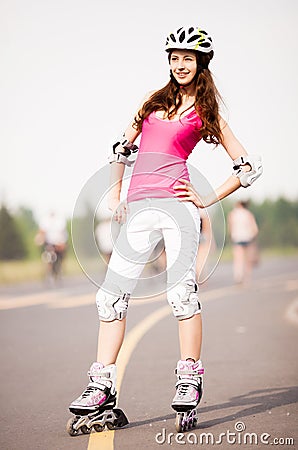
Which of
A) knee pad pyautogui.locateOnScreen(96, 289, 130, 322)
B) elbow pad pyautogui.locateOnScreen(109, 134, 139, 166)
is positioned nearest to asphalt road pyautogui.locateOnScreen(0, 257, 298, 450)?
knee pad pyautogui.locateOnScreen(96, 289, 130, 322)

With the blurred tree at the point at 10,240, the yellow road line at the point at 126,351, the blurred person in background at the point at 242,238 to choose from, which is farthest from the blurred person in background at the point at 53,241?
the blurred tree at the point at 10,240

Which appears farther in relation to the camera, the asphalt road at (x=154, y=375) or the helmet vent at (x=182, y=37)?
the helmet vent at (x=182, y=37)

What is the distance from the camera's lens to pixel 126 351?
870 centimetres

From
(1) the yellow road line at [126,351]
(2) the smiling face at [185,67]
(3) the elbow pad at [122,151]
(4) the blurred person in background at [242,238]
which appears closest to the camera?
(1) the yellow road line at [126,351]

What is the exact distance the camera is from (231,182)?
5.53m

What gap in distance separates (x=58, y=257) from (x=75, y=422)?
16.2 meters

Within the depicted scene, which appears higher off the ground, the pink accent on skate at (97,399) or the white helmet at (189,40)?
the white helmet at (189,40)

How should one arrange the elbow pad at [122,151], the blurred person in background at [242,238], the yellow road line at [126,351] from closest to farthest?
the yellow road line at [126,351] → the elbow pad at [122,151] → the blurred person in background at [242,238]

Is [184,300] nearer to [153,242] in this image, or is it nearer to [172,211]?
[153,242]

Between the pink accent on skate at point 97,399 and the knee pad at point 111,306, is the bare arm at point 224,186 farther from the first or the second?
the pink accent on skate at point 97,399

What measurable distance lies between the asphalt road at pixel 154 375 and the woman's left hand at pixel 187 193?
1.20 metres

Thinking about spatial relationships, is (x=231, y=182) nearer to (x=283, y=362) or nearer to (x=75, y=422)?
(x=75, y=422)

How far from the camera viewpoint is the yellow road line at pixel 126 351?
5010 millimetres

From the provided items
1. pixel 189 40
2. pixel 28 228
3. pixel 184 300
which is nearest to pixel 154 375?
pixel 184 300
